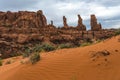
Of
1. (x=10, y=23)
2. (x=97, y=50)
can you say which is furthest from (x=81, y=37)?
(x=97, y=50)

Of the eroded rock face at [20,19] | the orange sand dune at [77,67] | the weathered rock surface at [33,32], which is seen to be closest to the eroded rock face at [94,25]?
the weathered rock surface at [33,32]

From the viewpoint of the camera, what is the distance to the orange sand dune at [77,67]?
37.3 ft

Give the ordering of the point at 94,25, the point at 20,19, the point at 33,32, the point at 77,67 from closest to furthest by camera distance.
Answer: the point at 77,67 → the point at 33,32 → the point at 20,19 → the point at 94,25

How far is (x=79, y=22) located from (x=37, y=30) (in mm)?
11043

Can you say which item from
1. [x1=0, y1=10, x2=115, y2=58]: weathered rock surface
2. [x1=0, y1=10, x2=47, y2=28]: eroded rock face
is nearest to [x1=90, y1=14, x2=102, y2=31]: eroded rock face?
[x1=0, y1=10, x2=115, y2=58]: weathered rock surface

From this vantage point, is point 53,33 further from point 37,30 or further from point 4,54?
point 4,54

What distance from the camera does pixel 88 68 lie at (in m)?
11.8

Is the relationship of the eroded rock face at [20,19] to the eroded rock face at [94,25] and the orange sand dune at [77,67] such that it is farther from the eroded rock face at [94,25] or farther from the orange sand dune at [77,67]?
the orange sand dune at [77,67]

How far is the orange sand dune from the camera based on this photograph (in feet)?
37.3

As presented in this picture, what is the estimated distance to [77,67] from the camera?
476 inches

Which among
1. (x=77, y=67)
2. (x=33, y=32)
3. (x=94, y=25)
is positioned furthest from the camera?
(x=94, y=25)

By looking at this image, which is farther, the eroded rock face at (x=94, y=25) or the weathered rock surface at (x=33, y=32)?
the eroded rock face at (x=94, y=25)

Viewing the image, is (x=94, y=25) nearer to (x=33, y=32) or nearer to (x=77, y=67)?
(x=33, y=32)

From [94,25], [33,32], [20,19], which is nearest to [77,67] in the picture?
[33,32]
